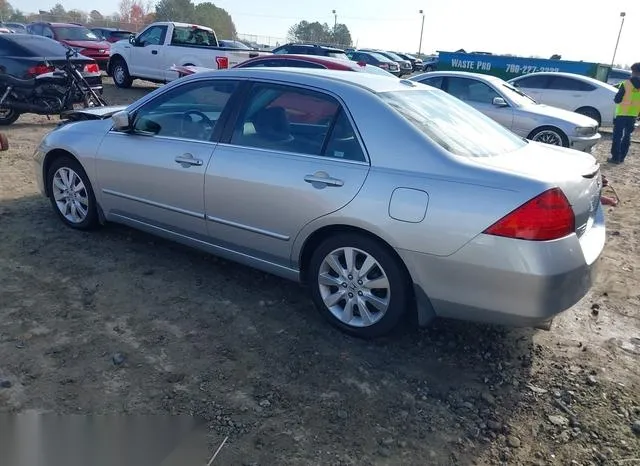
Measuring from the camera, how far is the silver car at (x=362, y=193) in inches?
119

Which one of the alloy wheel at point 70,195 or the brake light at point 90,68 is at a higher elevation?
the brake light at point 90,68

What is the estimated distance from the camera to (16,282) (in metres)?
4.09

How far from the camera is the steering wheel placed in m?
4.16

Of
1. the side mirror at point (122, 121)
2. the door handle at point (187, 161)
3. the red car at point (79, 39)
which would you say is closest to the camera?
the door handle at point (187, 161)

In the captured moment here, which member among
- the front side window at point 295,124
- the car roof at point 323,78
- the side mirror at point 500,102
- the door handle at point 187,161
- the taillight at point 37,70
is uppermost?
the car roof at point 323,78

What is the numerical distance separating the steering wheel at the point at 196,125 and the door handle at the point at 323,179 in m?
1.04

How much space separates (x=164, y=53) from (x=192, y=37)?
98 centimetres

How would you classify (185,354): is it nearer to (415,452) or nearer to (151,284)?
(151,284)

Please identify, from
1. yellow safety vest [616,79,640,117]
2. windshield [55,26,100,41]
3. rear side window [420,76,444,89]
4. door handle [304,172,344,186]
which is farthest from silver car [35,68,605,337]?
windshield [55,26,100,41]

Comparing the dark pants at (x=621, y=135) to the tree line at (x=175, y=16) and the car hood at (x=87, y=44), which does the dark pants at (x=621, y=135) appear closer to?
the car hood at (x=87, y=44)

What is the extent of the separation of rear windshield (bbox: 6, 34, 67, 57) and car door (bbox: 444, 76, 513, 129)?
7633mm

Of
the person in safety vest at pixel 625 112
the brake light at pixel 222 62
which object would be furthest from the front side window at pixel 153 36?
the person in safety vest at pixel 625 112

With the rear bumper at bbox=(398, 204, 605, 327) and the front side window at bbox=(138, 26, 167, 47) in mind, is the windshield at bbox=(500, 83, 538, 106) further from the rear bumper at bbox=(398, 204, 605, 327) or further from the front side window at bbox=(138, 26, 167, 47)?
the front side window at bbox=(138, 26, 167, 47)

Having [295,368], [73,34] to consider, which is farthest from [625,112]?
[73,34]
